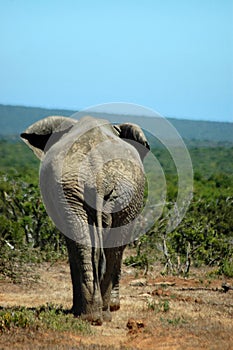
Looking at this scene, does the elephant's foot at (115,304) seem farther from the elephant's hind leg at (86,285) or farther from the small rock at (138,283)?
the small rock at (138,283)

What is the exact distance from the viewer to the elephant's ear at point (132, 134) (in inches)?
427

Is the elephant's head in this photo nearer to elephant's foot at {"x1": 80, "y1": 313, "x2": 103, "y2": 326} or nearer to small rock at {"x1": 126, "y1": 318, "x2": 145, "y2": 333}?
elephant's foot at {"x1": 80, "y1": 313, "x2": 103, "y2": 326}

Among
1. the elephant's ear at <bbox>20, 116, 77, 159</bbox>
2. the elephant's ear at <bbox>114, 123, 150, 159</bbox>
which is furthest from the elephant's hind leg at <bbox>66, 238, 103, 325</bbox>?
the elephant's ear at <bbox>114, 123, 150, 159</bbox>

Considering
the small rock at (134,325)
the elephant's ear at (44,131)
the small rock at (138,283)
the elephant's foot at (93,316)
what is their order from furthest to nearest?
the small rock at (138,283) → the elephant's ear at (44,131) → the elephant's foot at (93,316) → the small rock at (134,325)

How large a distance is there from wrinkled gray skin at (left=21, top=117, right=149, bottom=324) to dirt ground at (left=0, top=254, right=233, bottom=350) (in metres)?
0.49

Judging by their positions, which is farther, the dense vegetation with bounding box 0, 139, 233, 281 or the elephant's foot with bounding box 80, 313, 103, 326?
the dense vegetation with bounding box 0, 139, 233, 281

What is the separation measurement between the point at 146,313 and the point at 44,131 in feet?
7.90

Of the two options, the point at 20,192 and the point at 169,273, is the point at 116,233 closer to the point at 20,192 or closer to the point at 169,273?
the point at 169,273

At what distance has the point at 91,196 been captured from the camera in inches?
373

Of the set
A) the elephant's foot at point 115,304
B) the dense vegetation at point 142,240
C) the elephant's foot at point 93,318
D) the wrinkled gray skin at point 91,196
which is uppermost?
the wrinkled gray skin at point 91,196

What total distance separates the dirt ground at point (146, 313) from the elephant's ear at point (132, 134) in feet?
6.35

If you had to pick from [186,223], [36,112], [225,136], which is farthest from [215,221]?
[225,136]

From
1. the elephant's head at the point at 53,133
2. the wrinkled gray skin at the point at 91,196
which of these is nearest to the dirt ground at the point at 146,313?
the wrinkled gray skin at the point at 91,196

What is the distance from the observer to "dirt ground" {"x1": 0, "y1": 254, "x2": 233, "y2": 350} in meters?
8.60
